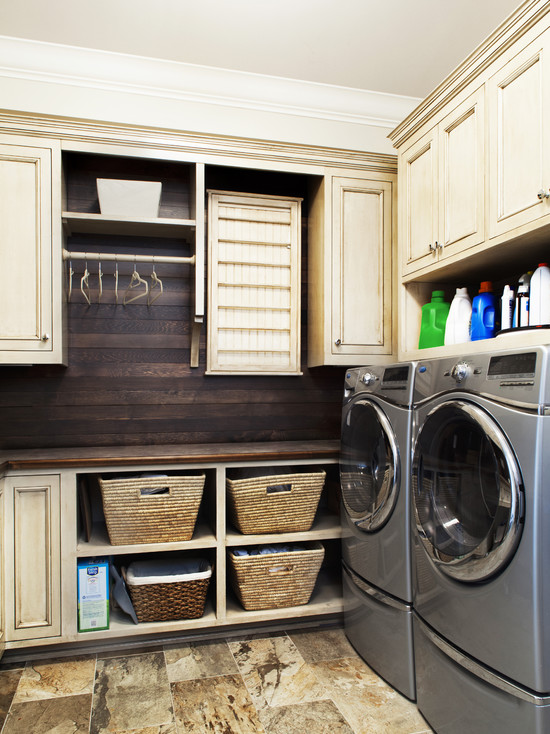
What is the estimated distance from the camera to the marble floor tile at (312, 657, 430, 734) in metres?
1.80

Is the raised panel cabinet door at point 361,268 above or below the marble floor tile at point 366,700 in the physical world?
above

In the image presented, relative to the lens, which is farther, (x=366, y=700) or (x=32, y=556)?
(x=32, y=556)

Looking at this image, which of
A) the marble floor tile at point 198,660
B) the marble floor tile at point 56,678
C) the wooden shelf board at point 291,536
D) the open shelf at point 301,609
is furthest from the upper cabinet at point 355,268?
the marble floor tile at point 56,678

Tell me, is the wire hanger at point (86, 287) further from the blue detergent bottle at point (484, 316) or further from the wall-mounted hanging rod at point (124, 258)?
the blue detergent bottle at point (484, 316)

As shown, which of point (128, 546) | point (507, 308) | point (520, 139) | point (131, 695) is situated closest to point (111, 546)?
point (128, 546)

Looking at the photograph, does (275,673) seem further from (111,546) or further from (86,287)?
(86,287)

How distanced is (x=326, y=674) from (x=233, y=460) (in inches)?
36.5

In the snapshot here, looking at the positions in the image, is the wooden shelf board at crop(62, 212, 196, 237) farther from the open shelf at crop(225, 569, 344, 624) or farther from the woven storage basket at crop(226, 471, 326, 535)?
the open shelf at crop(225, 569, 344, 624)

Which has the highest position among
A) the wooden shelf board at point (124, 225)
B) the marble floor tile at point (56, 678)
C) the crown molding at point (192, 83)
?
the crown molding at point (192, 83)

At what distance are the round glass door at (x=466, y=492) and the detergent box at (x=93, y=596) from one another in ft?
4.42

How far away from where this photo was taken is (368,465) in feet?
7.29

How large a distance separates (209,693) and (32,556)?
2.95ft

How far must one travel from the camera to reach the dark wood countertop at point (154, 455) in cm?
224

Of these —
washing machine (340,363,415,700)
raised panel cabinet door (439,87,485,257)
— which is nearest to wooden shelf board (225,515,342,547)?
washing machine (340,363,415,700)
